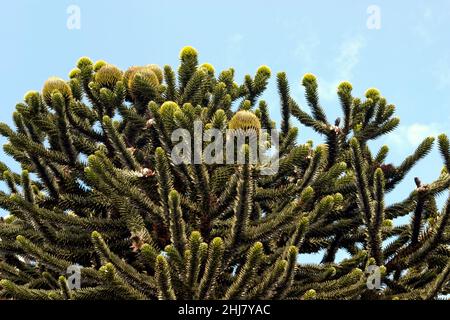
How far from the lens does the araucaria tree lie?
5637mm

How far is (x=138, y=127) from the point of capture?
7.43 m

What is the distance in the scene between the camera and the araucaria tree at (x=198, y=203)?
564cm

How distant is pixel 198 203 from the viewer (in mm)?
6348

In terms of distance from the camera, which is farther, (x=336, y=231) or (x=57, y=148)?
(x=57, y=148)

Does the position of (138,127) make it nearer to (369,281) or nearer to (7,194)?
(7,194)

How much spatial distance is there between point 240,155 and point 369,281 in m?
1.82

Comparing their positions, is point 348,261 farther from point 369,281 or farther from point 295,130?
point 295,130
